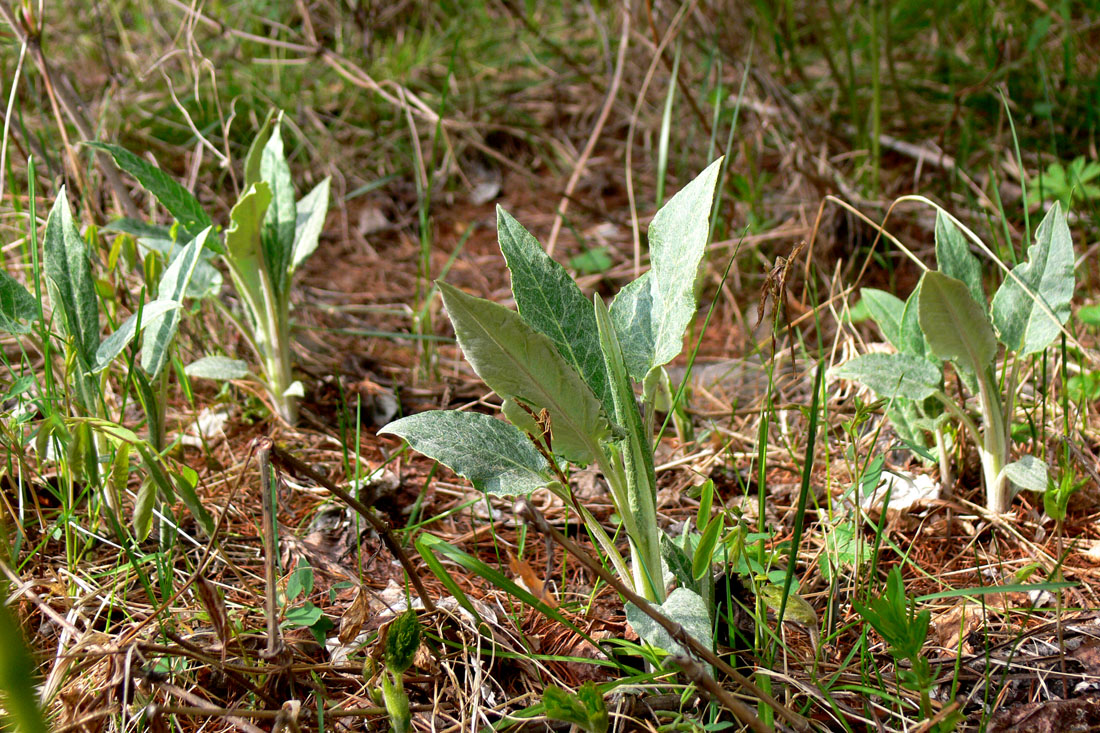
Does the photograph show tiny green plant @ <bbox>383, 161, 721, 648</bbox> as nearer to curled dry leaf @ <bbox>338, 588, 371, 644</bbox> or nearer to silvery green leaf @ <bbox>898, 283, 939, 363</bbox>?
curled dry leaf @ <bbox>338, 588, 371, 644</bbox>

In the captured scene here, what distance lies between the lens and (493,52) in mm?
4113

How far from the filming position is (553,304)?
45.6 inches

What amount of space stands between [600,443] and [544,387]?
14cm

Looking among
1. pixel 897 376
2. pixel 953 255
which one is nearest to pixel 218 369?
pixel 897 376

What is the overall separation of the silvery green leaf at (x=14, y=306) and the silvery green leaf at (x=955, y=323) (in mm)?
1512

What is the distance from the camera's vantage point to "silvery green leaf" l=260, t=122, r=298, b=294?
1.83 metres

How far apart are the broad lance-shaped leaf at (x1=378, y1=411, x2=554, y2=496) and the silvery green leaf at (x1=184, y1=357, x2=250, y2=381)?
2.70 ft

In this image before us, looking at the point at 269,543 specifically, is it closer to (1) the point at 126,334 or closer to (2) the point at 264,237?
(1) the point at 126,334

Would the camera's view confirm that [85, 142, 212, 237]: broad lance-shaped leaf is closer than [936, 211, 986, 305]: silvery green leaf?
No

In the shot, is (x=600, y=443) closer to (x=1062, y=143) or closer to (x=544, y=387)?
(x=544, y=387)

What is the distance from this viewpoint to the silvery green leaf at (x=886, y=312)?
1.61m

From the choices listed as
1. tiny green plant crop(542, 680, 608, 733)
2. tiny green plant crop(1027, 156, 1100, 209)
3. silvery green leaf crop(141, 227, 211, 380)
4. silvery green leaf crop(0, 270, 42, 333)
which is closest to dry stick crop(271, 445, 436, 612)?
tiny green plant crop(542, 680, 608, 733)

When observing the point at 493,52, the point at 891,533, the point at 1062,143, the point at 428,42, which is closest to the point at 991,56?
the point at 1062,143

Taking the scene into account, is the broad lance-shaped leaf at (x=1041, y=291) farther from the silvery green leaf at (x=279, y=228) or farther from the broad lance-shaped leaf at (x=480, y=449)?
the silvery green leaf at (x=279, y=228)
